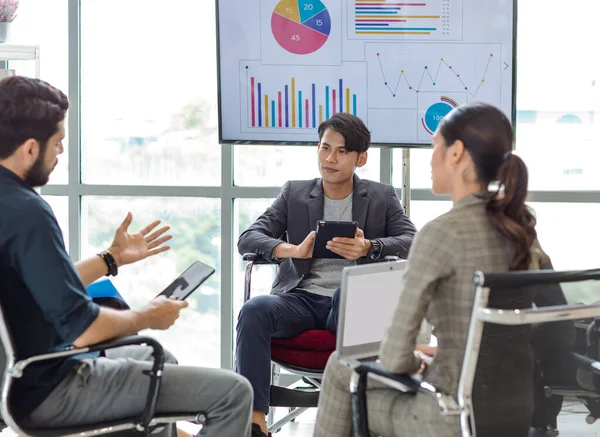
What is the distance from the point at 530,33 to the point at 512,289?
2.54 m

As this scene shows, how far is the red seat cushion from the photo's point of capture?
3.01 m

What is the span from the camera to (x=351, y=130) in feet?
11.1

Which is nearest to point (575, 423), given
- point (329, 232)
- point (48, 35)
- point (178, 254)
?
point (329, 232)

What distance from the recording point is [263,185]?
4141 millimetres

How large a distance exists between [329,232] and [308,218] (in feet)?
1.07

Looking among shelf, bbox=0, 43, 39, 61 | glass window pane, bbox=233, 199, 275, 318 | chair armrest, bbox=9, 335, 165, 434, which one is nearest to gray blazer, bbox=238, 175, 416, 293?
glass window pane, bbox=233, 199, 275, 318

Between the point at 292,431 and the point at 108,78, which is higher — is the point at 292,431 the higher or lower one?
the lower one

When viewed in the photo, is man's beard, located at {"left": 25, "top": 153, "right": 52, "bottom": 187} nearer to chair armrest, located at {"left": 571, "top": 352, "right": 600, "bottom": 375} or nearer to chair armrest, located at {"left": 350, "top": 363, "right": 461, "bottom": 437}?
chair armrest, located at {"left": 350, "top": 363, "right": 461, "bottom": 437}

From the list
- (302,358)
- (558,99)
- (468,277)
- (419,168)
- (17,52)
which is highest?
(17,52)

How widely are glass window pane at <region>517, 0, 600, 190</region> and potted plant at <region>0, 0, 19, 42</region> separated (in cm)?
249

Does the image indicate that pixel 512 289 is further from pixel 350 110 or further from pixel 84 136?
pixel 84 136

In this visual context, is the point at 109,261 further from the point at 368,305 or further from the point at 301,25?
the point at 301,25

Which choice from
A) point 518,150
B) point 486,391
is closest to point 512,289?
point 486,391

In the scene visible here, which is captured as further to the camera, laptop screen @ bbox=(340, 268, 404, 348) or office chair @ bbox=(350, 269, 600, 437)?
laptop screen @ bbox=(340, 268, 404, 348)
